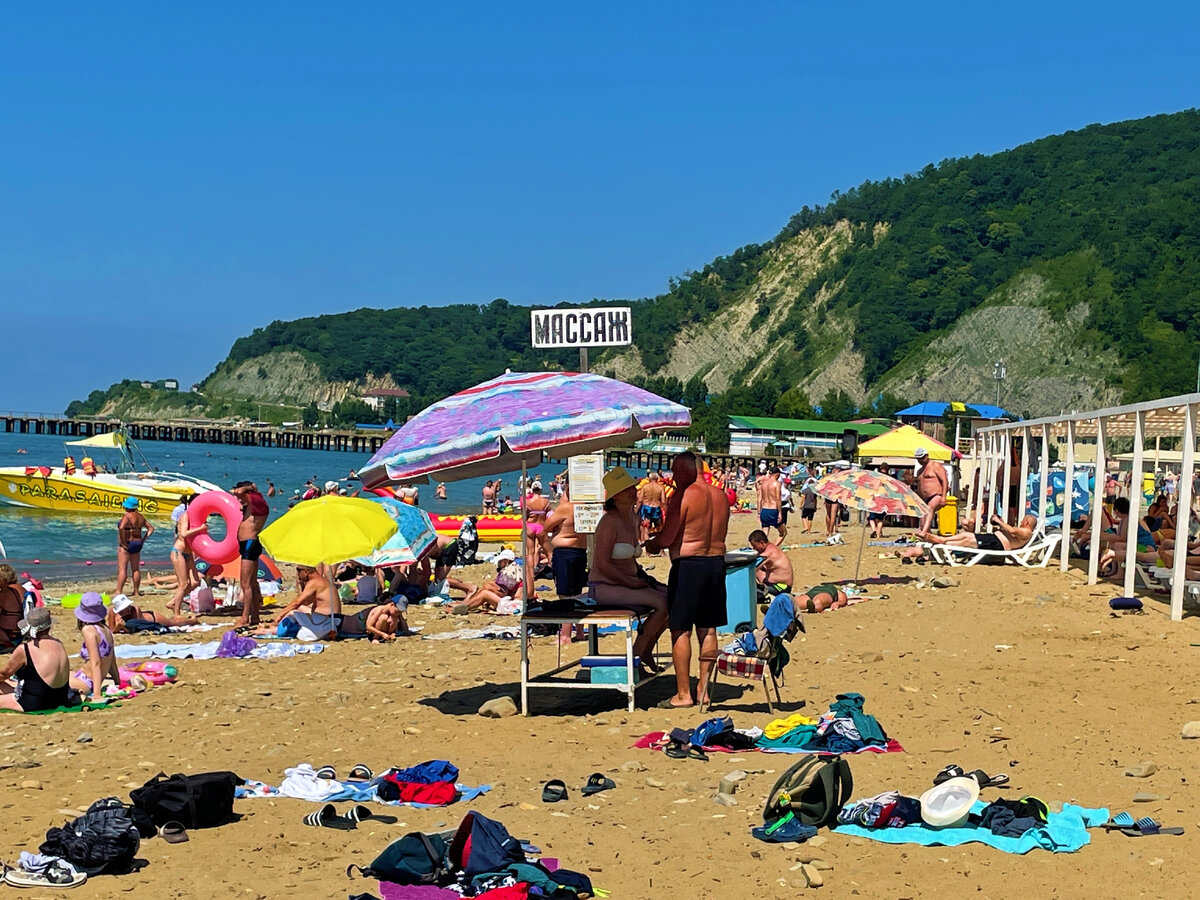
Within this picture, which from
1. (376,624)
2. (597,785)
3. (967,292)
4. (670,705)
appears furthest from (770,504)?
(967,292)

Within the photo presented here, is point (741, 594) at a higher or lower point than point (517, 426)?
lower

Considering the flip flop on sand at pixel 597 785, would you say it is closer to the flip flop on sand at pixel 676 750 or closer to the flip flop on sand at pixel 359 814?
the flip flop on sand at pixel 676 750

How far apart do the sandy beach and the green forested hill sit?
3958 inches

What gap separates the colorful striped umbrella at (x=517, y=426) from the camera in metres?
7.51

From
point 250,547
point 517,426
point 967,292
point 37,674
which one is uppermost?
point 967,292

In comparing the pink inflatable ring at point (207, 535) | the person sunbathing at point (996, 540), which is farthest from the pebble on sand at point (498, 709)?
the person sunbathing at point (996, 540)

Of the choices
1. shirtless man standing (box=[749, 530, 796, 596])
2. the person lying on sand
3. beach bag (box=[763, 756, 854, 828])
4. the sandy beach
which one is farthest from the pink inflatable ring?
beach bag (box=[763, 756, 854, 828])

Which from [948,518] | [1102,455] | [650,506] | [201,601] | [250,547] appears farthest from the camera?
[948,518]

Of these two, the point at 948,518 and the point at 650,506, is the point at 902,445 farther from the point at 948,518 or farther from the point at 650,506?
the point at 650,506

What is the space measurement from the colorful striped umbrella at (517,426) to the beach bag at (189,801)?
2218 millimetres

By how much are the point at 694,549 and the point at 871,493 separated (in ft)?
18.1

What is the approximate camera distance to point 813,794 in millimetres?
5672

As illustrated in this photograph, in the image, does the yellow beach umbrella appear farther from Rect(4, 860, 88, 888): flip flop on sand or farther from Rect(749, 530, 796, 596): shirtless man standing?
Rect(4, 860, 88, 888): flip flop on sand

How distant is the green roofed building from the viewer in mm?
113312
